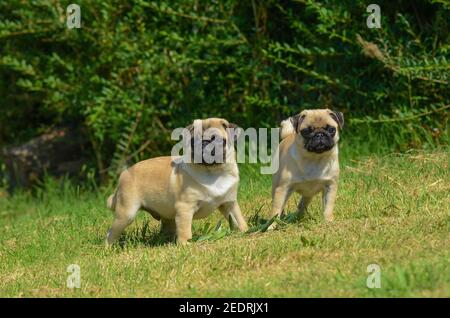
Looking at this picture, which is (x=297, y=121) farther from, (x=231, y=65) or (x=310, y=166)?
(x=231, y=65)

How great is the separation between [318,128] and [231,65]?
3995mm

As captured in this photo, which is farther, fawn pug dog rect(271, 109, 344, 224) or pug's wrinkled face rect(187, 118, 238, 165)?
fawn pug dog rect(271, 109, 344, 224)

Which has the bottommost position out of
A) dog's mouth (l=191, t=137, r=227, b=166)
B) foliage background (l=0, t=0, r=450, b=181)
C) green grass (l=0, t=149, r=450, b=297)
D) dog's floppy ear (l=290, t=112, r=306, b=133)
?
green grass (l=0, t=149, r=450, b=297)

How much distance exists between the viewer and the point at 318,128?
7.78 meters

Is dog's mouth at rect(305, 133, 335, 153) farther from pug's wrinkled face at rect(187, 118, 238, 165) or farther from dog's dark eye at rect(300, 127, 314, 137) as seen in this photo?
pug's wrinkled face at rect(187, 118, 238, 165)

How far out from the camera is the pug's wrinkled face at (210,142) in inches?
301

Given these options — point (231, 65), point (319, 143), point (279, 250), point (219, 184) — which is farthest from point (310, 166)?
point (231, 65)

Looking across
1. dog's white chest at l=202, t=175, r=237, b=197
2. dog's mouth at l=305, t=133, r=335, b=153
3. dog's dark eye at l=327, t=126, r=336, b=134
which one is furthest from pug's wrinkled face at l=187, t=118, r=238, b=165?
dog's dark eye at l=327, t=126, r=336, b=134

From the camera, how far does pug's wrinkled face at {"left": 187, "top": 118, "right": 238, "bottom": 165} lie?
7656 mm

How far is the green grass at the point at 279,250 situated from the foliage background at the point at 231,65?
112cm

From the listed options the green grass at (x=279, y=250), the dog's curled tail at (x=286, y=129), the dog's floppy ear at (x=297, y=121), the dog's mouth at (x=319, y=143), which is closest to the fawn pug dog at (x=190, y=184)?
the green grass at (x=279, y=250)

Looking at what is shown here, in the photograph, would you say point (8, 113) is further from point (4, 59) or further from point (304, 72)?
point (304, 72)

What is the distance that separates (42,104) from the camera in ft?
45.7

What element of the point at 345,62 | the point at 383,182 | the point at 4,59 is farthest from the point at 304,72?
the point at 4,59
